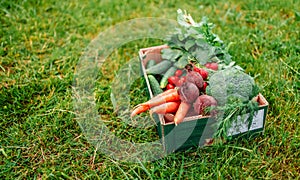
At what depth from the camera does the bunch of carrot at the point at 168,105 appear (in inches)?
71.3

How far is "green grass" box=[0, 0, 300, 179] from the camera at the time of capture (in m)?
1.87

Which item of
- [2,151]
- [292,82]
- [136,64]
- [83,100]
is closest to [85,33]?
[136,64]

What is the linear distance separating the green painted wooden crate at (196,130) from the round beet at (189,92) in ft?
0.32

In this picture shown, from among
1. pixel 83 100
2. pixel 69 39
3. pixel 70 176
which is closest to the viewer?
pixel 70 176

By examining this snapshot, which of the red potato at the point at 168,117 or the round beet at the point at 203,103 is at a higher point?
the round beet at the point at 203,103

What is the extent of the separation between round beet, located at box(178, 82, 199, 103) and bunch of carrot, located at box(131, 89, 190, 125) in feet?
0.12

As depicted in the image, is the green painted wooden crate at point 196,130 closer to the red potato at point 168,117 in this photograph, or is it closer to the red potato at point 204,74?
the red potato at point 168,117

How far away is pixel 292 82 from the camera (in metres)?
2.29

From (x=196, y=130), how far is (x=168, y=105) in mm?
185

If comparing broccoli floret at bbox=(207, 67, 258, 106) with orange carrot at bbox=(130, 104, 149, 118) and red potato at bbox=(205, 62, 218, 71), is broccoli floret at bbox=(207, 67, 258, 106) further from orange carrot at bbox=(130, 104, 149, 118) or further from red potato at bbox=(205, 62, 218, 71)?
orange carrot at bbox=(130, 104, 149, 118)

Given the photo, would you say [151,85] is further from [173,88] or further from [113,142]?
[113,142]

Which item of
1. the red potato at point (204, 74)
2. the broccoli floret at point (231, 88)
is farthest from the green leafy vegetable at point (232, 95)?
the red potato at point (204, 74)

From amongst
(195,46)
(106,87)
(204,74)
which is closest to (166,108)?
(204,74)

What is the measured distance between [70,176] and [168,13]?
166 centimetres
